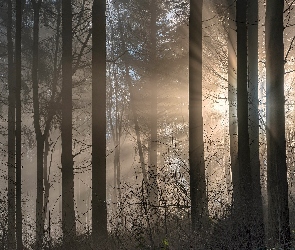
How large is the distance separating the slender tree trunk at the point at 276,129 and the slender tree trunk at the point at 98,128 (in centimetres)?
350

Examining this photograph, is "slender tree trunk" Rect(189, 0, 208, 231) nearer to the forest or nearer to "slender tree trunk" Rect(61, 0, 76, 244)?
the forest

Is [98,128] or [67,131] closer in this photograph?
[98,128]

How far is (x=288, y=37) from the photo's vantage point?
67.6 ft

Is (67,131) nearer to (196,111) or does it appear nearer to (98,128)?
(98,128)

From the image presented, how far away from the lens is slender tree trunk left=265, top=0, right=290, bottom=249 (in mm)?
6373

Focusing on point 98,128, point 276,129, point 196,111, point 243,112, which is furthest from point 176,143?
point 276,129

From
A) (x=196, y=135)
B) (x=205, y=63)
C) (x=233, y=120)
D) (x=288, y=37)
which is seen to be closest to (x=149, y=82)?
(x=205, y=63)

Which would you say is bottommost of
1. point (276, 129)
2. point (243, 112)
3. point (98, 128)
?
point (276, 129)

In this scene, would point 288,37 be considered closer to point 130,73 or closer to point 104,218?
point 130,73

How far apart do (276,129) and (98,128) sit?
3821mm

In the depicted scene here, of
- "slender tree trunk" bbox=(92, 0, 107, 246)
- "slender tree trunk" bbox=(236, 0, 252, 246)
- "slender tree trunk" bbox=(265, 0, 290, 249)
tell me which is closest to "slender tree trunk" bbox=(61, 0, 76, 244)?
"slender tree trunk" bbox=(92, 0, 107, 246)

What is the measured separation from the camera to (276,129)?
257 inches

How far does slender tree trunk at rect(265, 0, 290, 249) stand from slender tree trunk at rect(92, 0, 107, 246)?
138 inches

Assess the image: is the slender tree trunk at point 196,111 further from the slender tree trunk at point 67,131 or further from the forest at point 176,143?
the slender tree trunk at point 67,131
